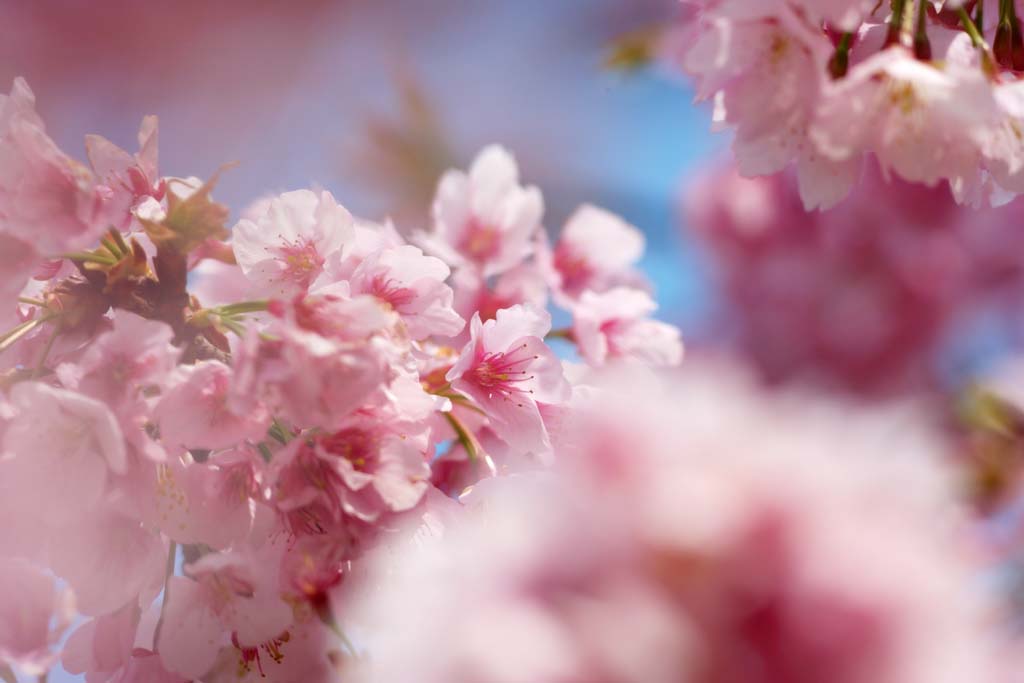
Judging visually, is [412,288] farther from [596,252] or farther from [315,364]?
[596,252]

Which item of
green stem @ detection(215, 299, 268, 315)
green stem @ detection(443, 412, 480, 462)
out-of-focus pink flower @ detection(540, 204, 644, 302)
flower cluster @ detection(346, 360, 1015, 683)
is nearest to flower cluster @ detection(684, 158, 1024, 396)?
out-of-focus pink flower @ detection(540, 204, 644, 302)

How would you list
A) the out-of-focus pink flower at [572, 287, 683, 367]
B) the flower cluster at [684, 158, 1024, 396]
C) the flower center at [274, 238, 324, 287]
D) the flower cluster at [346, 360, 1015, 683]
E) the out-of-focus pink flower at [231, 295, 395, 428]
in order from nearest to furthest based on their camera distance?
the flower cluster at [346, 360, 1015, 683] → the out-of-focus pink flower at [231, 295, 395, 428] → the flower center at [274, 238, 324, 287] → the out-of-focus pink flower at [572, 287, 683, 367] → the flower cluster at [684, 158, 1024, 396]

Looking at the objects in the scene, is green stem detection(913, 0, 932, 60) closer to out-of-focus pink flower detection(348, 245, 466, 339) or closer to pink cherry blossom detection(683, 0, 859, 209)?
pink cherry blossom detection(683, 0, 859, 209)

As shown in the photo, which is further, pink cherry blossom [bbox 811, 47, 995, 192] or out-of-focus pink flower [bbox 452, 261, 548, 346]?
out-of-focus pink flower [bbox 452, 261, 548, 346]

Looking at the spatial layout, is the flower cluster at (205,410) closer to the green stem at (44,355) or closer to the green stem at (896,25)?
the green stem at (44,355)

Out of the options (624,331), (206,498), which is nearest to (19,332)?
(206,498)

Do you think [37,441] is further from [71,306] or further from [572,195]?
[572,195]
